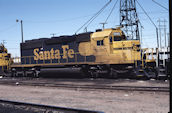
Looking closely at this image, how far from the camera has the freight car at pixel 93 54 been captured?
1533cm

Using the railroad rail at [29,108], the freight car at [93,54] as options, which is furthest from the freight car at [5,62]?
the railroad rail at [29,108]

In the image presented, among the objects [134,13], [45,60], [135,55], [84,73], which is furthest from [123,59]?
[134,13]

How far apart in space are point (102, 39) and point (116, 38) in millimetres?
1179

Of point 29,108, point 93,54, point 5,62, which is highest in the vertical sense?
point 93,54

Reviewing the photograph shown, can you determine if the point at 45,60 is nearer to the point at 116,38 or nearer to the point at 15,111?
the point at 116,38

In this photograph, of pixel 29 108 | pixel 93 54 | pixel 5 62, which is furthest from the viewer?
pixel 5 62

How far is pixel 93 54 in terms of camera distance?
17.0 meters

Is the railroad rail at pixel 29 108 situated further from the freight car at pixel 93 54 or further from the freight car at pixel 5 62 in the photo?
the freight car at pixel 5 62

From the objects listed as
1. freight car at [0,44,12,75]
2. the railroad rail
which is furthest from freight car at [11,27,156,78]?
the railroad rail

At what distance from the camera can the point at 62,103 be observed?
8.28 metres

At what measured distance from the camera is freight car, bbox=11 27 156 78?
603 inches

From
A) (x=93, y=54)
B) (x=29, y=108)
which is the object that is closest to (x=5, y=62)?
(x=93, y=54)

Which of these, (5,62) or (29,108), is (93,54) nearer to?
(29,108)

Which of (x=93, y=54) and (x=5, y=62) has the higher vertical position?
(x=93, y=54)
